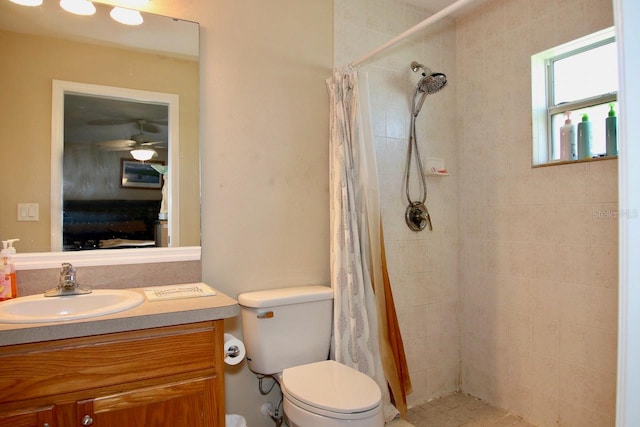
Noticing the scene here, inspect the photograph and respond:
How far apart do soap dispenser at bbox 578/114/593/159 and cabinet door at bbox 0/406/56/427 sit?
2431 mm

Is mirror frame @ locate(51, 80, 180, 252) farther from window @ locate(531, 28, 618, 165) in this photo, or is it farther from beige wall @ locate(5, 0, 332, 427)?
window @ locate(531, 28, 618, 165)

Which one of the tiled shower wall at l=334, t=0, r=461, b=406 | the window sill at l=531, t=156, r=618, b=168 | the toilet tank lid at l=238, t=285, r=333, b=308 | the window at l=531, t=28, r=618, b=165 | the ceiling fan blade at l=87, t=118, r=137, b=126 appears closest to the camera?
the ceiling fan blade at l=87, t=118, r=137, b=126

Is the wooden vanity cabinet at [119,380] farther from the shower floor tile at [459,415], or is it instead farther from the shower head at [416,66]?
the shower head at [416,66]

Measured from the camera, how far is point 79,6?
161 cm

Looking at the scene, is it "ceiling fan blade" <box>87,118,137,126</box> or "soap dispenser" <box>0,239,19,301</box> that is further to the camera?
"ceiling fan blade" <box>87,118,137,126</box>

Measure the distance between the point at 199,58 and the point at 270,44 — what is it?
381 mm

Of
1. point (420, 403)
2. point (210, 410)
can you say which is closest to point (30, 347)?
point (210, 410)

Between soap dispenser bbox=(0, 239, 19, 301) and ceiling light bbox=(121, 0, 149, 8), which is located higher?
ceiling light bbox=(121, 0, 149, 8)

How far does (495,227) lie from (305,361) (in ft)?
4.65

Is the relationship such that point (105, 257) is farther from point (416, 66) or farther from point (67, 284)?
point (416, 66)

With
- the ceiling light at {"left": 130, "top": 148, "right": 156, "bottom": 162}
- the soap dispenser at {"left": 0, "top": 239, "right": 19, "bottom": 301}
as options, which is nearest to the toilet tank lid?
the ceiling light at {"left": 130, "top": 148, "right": 156, "bottom": 162}

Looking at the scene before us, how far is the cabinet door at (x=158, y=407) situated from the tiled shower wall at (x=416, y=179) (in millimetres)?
1365

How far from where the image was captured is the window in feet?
6.44

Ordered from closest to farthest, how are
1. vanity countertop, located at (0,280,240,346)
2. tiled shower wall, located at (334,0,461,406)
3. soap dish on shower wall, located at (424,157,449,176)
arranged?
1. vanity countertop, located at (0,280,240,346)
2. tiled shower wall, located at (334,0,461,406)
3. soap dish on shower wall, located at (424,157,449,176)
